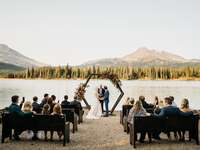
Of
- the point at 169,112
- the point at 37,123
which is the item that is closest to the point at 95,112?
the point at 169,112

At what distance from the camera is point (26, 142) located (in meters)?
12.3

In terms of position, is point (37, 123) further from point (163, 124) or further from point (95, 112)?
point (95, 112)

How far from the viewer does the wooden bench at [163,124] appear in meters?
11.9

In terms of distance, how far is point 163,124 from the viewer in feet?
39.5

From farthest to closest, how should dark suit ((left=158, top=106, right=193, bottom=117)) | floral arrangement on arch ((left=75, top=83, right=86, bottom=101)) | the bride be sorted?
floral arrangement on arch ((left=75, top=83, right=86, bottom=101))
the bride
dark suit ((left=158, top=106, right=193, bottom=117))

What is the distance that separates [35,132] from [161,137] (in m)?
4.32

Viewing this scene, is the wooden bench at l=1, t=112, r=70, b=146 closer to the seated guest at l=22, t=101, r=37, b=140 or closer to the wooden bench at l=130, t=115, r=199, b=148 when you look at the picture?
the seated guest at l=22, t=101, r=37, b=140

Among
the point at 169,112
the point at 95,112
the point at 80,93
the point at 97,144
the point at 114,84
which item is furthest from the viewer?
the point at 114,84

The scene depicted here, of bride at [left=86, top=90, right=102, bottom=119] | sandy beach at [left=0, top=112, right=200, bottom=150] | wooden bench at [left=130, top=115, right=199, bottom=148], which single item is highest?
wooden bench at [left=130, top=115, right=199, bottom=148]

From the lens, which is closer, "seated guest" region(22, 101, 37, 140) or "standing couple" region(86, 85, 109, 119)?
"seated guest" region(22, 101, 37, 140)

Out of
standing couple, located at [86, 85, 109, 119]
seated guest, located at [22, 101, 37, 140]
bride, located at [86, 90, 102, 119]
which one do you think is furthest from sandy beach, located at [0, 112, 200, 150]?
standing couple, located at [86, 85, 109, 119]

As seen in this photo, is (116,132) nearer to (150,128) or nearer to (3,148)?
(150,128)

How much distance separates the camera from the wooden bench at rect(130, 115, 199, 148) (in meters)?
11.9

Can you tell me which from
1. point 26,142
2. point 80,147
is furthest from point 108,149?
point 26,142
